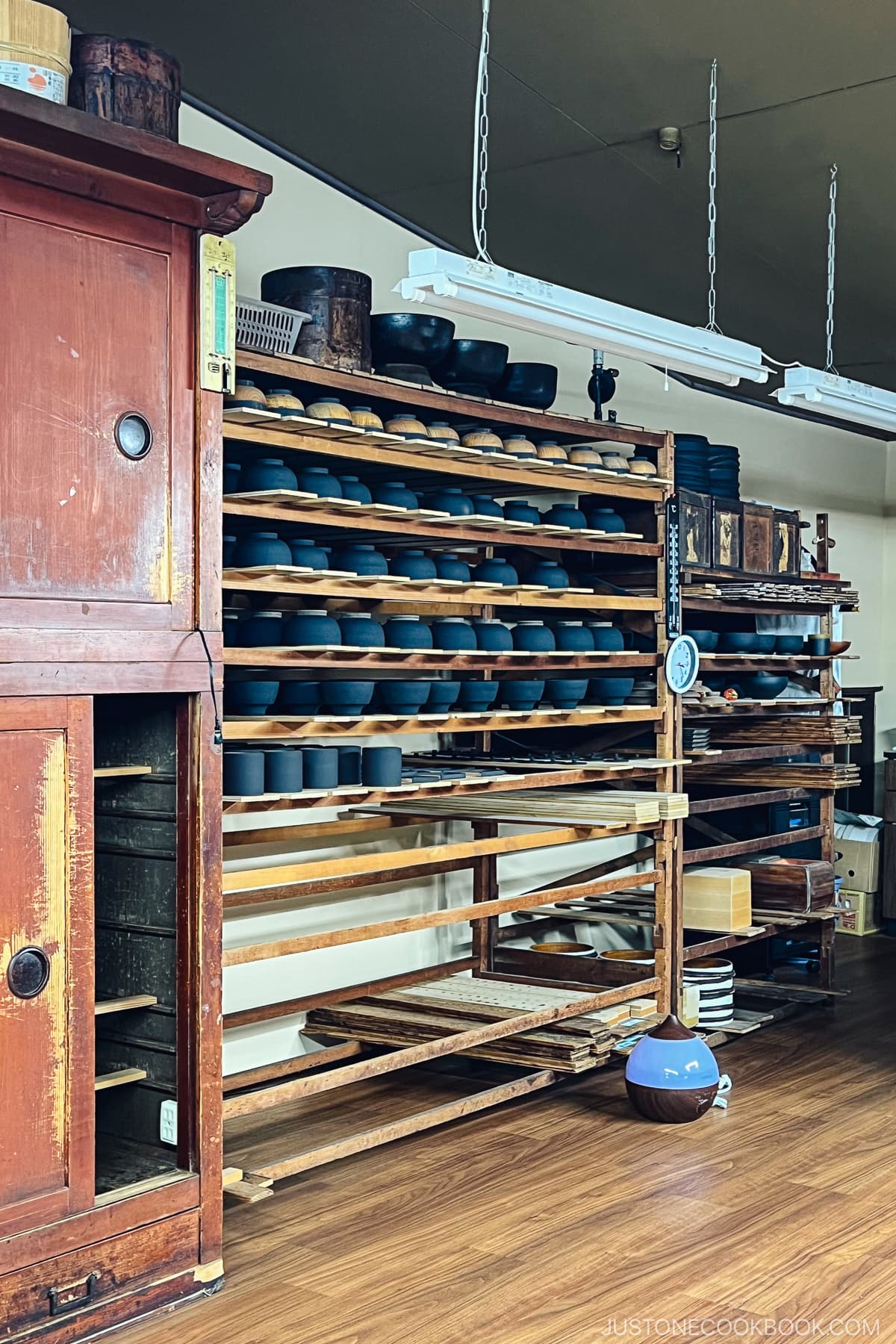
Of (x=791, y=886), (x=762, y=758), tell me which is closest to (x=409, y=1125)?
(x=791, y=886)

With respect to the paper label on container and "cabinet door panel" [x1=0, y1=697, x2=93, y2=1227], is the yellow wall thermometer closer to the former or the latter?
the paper label on container

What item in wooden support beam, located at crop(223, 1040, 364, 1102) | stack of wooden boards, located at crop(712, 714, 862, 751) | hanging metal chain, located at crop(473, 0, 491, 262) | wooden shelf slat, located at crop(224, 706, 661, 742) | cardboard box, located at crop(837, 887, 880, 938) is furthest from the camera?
cardboard box, located at crop(837, 887, 880, 938)

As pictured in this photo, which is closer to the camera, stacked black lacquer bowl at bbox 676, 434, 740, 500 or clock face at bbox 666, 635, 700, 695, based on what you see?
clock face at bbox 666, 635, 700, 695

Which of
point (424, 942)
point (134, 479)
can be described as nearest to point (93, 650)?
point (134, 479)

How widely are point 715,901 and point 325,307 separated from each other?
3.03m

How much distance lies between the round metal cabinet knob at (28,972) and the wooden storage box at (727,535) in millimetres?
3747

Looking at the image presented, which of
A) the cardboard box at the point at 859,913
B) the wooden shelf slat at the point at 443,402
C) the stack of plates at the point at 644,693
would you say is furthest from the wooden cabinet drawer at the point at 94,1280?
the cardboard box at the point at 859,913

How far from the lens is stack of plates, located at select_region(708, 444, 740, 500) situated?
644 cm

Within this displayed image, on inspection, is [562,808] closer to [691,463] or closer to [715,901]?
[715,901]

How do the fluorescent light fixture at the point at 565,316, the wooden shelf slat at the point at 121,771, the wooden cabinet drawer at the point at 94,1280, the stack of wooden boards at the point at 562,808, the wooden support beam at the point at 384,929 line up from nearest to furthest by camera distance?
the wooden cabinet drawer at the point at 94,1280, the wooden shelf slat at the point at 121,771, the fluorescent light fixture at the point at 565,316, the wooden support beam at the point at 384,929, the stack of wooden boards at the point at 562,808

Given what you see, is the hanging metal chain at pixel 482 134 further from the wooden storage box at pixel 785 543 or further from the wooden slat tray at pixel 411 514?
the wooden storage box at pixel 785 543

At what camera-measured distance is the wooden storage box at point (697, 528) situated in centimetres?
594

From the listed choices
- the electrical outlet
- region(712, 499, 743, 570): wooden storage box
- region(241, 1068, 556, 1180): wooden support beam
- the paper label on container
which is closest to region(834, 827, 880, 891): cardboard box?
region(712, 499, 743, 570): wooden storage box

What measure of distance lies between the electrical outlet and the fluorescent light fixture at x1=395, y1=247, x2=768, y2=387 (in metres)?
2.04
